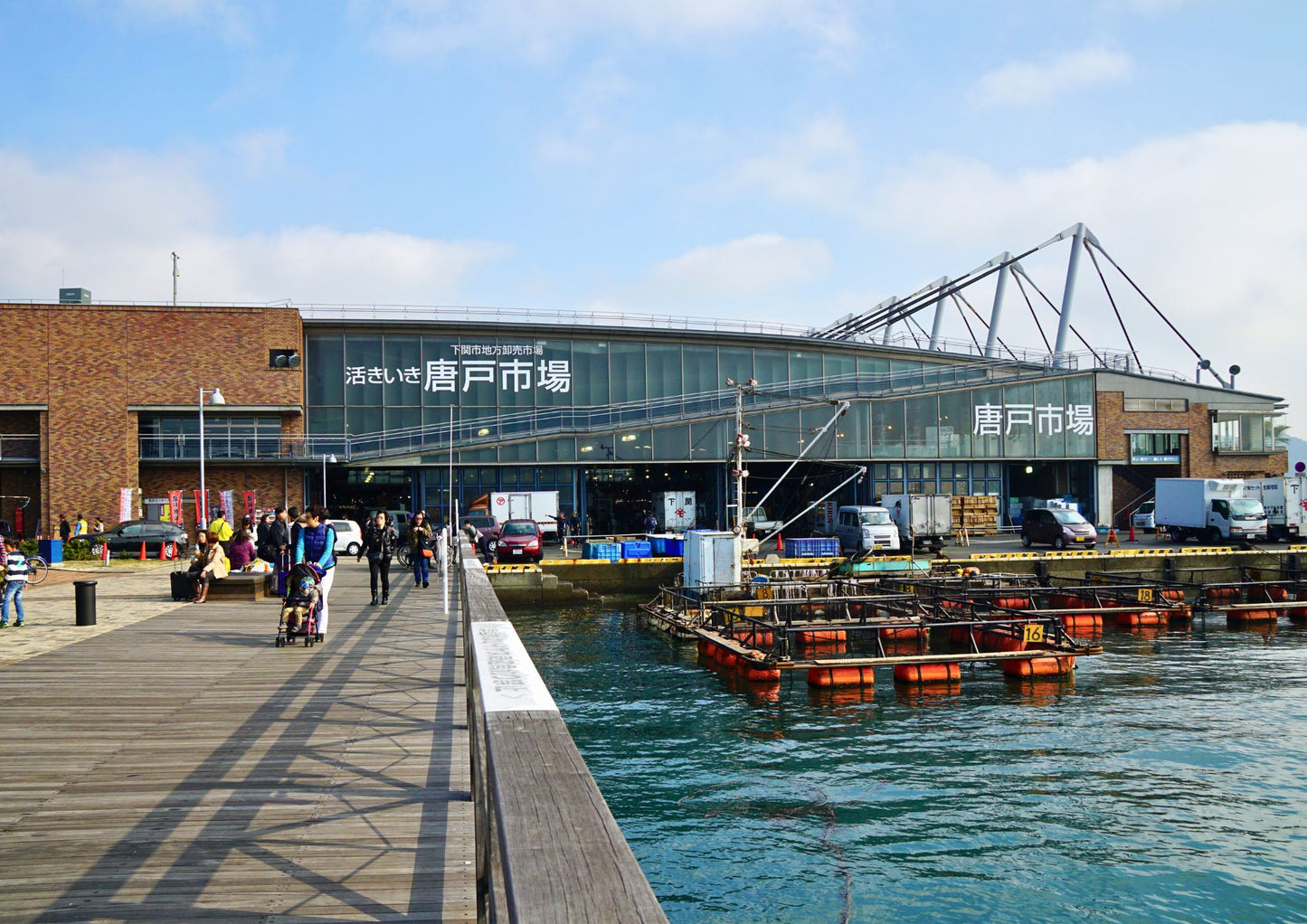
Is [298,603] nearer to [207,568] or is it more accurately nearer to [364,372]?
[207,568]

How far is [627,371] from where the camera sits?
55188mm

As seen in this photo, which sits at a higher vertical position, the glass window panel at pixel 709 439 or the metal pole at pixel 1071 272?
the metal pole at pixel 1071 272

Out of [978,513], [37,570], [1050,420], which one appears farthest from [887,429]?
[37,570]

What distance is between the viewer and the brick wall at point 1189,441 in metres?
56.0

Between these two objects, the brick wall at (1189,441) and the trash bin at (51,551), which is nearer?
the trash bin at (51,551)

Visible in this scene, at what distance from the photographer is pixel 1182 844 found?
11.5 meters

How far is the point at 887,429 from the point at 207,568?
3914 centimetres

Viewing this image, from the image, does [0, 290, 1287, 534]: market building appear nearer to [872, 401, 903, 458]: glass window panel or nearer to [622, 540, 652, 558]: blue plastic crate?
[872, 401, 903, 458]: glass window panel

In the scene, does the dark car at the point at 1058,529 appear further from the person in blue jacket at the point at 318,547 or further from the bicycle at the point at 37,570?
the bicycle at the point at 37,570

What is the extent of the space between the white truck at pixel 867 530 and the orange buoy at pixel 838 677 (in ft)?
59.7

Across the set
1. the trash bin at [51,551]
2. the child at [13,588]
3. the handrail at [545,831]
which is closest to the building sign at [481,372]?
the trash bin at [51,551]

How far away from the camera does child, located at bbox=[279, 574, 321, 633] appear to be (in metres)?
13.6

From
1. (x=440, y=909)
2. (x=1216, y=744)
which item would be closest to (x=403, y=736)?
(x=440, y=909)

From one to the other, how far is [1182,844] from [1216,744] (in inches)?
190
